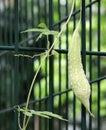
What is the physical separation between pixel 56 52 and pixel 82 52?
0.08m

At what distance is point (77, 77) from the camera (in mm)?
1189

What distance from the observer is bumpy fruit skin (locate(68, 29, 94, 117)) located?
1.19 meters

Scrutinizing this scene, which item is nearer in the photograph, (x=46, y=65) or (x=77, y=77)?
(x=77, y=77)

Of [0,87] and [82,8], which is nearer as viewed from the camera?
[82,8]

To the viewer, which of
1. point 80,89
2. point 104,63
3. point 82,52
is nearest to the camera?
point 80,89

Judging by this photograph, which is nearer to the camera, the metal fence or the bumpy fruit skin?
the bumpy fruit skin

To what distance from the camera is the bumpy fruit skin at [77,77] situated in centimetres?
119

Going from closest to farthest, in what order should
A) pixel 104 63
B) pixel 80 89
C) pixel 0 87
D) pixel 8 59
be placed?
pixel 80 89, pixel 0 87, pixel 8 59, pixel 104 63

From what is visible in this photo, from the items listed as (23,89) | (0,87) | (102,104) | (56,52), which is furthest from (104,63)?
(56,52)

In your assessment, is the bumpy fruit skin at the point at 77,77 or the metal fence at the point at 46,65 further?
the metal fence at the point at 46,65

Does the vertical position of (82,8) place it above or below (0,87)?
above

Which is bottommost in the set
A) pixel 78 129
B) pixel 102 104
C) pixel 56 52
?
pixel 78 129

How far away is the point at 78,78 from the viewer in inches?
46.8

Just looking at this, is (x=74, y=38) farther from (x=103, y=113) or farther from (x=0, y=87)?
(x=103, y=113)
